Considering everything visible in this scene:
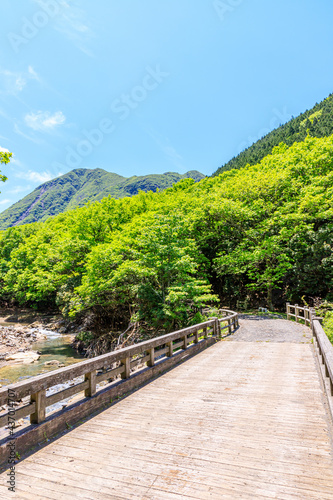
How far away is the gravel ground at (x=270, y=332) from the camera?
12.7 metres

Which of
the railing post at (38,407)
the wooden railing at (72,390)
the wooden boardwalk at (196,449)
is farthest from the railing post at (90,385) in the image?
the railing post at (38,407)

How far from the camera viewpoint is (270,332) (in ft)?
48.1

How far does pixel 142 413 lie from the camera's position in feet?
15.5

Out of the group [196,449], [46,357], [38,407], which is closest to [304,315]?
[46,357]

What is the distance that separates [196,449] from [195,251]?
57.8ft

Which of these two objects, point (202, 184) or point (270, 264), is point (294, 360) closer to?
point (270, 264)

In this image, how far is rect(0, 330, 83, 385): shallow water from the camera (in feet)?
46.1

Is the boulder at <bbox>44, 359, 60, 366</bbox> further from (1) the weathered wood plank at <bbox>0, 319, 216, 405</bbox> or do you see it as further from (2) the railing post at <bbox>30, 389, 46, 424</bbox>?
(2) the railing post at <bbox>30, 389, 46, 424</bbox>

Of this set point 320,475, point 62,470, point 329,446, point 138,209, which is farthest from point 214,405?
point 138,209

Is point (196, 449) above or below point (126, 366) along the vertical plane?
below

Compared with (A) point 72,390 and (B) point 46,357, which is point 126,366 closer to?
(A) point 72,390

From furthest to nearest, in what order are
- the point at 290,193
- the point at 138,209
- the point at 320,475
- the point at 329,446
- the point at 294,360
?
the point at 138,209 < the point at 290,193 < the point at 294,360 < the point at 329,446 < the point at 320,475

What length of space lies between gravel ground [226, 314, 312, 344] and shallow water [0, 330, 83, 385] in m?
9.73

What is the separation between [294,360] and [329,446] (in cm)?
514
